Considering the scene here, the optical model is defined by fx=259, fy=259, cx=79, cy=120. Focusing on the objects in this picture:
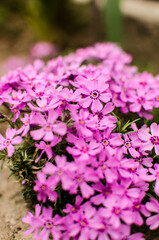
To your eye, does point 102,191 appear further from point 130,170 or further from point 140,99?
point 140,99

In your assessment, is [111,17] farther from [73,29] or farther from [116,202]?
[116,202]

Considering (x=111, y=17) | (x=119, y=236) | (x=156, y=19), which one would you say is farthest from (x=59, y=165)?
(x=156, y=19)

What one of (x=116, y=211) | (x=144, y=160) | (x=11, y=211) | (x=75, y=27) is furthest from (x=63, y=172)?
(x=75, y=27)

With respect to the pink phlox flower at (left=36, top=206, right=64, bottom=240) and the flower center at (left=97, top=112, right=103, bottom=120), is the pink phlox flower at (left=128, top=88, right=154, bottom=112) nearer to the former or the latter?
the flower center at (left=97, top=112, right=103, bottom=120)

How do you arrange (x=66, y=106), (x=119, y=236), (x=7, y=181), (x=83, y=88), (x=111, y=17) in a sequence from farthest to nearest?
(x=111, y=17)
(x=7, y=181)
(x=83, y=88)
(x=66, y=106)
(x=119, y=236)

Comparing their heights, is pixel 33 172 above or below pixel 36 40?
below

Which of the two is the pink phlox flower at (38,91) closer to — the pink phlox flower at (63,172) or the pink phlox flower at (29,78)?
the pink phlox flower at (29,78)
